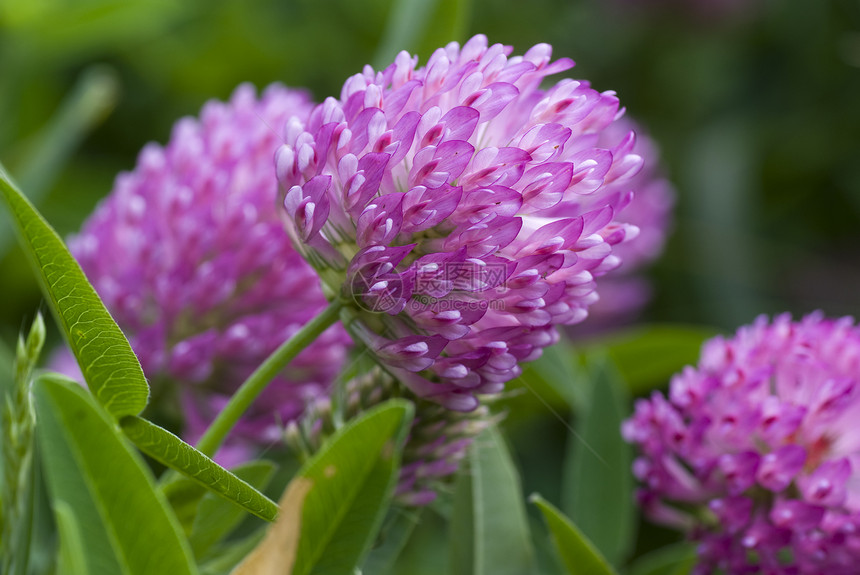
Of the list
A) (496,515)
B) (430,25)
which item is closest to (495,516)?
(496,515)

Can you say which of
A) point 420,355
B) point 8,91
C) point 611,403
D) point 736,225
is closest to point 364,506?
point 420,355

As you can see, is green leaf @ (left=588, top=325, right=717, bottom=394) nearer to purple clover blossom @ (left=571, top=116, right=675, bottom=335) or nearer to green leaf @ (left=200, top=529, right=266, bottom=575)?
purple clover blossom @ (left=571, top=116, right=675, bottom=335)

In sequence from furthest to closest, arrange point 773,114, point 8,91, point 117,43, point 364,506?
1. point 773,114
2. point 117,43
3. point 8,91
4. point 364,506

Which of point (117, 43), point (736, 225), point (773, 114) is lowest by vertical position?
point (736, 225)

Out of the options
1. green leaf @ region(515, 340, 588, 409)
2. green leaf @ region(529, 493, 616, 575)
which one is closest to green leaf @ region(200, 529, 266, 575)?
green leaf @ region(529, 493, 616, 575)

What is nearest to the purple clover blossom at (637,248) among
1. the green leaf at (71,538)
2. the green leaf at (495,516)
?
the green leaf at (495,516)

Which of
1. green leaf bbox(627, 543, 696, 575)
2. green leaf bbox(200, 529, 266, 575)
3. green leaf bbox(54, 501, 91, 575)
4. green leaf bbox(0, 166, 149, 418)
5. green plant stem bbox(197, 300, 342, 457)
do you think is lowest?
green leaf bbox(627, 543, 696, 575)

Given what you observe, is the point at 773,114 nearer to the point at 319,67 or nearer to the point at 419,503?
the point at 319,67
